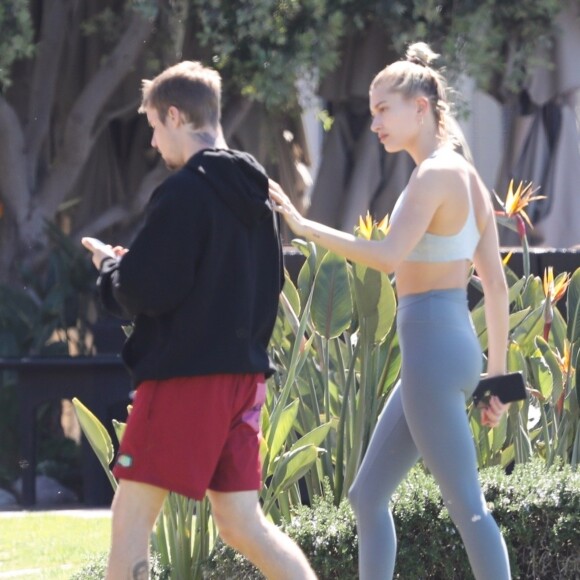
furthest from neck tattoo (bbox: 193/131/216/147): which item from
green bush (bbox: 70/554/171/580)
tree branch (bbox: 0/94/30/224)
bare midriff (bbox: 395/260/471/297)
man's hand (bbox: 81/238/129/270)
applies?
tree branch (bbox: 0/94/30/224)

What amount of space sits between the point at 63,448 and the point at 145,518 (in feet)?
17.7

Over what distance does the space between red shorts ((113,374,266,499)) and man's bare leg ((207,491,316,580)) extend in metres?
0.10

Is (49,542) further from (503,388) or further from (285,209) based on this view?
(285,209)

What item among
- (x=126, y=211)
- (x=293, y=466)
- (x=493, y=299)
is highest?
(x=126, y=211)

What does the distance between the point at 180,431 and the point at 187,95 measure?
0.84 m

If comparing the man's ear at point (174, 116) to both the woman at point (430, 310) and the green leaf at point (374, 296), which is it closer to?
the woman at point (430, 310)

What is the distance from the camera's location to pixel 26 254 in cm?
967

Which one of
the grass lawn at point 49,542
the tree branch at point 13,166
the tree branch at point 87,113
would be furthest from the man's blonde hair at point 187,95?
the tree branch at point 13,166

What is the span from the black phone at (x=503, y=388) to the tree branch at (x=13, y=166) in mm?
6410

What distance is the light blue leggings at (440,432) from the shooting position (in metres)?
3.50

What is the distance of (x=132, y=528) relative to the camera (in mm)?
3281

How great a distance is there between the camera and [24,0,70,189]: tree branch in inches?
392

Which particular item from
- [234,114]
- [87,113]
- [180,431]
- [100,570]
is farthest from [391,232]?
[234,114]

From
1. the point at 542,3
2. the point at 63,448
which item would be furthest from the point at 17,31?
the point at 542,3
